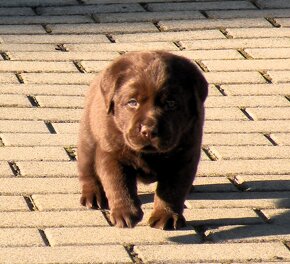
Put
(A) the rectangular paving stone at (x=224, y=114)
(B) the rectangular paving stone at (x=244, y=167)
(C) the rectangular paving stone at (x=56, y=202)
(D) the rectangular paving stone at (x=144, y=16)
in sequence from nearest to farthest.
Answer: (C) the rectangular paving stone at (x=56, y=202) < (B) the rectangular paving stone at (x=244, y=167) < (A) the rectangular paving stone at (x=224, y=114) < (D) the rectangular paving stone at (x=144, y=16)

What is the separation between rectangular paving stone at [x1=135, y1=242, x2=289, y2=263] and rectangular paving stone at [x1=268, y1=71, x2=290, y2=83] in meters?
2.04

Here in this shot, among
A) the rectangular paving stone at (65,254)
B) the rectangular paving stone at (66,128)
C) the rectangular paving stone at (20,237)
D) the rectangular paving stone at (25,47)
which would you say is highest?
the rectangular paving stone at (65,254)

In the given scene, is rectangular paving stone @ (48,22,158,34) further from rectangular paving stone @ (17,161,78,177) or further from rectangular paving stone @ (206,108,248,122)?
rectangular paving stone @ (17,161,78,177)

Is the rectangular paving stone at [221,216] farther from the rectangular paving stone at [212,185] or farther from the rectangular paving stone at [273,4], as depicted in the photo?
the rectangular paving stone at [273,4]

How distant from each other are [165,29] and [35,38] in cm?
82

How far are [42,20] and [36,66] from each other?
31.5 inches

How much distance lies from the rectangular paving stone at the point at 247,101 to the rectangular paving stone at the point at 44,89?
27.4 inches

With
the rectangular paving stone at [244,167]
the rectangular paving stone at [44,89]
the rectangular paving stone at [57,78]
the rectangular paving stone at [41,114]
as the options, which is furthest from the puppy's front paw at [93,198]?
the rectangular paving stone at [57,78]

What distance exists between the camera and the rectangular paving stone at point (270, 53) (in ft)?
22.8

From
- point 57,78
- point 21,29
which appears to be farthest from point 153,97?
point 21,29

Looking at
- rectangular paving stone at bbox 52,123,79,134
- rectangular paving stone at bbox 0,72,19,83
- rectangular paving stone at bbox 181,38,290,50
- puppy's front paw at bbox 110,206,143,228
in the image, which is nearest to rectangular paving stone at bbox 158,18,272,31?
rectangular paving stone at bbox 181,38,290,50

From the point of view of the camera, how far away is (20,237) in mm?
4691

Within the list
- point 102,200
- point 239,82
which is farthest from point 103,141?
point 239,82

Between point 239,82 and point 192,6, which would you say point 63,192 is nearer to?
point 239,82
